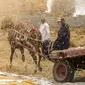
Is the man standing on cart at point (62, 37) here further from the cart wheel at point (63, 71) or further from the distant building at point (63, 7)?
the distant building at point (63, 7)

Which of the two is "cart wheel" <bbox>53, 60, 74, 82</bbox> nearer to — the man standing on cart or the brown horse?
the man standing on cart

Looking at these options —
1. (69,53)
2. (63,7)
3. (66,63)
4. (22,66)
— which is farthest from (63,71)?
(63,7)

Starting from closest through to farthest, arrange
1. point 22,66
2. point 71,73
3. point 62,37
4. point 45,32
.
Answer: point 71,73 → point 62,37 → point 45,32 → point 22,66

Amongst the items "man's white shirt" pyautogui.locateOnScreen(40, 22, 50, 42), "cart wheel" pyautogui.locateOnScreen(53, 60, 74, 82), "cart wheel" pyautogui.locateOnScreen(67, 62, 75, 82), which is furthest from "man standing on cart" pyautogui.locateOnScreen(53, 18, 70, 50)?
"man's white shirt" pyautogui.locateOnScreen(40, 22, 50, 42)

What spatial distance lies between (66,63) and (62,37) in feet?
5.36

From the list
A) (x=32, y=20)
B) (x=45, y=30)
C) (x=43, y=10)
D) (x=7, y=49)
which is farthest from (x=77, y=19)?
(x=45, y=30)

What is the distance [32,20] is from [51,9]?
6.51 meters

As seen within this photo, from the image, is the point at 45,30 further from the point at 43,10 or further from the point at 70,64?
the point at 43,10

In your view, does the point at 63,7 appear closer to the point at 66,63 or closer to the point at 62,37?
the point at 62,37

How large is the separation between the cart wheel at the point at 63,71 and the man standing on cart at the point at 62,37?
1029 mm

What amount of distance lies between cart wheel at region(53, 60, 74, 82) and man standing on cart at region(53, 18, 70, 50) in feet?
3.38

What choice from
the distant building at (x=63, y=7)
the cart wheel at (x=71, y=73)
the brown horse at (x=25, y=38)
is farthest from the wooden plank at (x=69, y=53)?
the distant building at (x=63, y=7)

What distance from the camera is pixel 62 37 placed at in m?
15.1

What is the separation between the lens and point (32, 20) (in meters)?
28.6
